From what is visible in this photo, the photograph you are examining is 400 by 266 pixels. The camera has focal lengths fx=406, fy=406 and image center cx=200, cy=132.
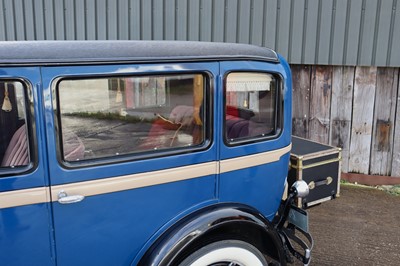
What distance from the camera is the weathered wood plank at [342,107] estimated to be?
5.31m

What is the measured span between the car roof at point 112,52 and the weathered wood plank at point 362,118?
121 inches

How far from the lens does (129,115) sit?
2.32m

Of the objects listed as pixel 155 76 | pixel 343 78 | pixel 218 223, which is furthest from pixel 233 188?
pixel 343 78

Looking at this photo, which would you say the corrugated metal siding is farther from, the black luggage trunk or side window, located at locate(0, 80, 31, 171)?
side window, located at locate(0, 80, 31, 171)

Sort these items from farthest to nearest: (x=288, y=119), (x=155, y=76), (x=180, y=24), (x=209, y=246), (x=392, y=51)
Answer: (x=180, y=24) < (x=392, y=51) < (x=288, y=119) < (x=209, y=246) < (x=155, y=76)

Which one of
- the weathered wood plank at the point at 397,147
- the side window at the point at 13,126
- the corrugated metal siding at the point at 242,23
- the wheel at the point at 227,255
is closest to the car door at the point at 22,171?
the side window at the point at 13,126

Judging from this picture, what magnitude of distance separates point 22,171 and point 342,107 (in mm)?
4408

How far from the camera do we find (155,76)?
229cm

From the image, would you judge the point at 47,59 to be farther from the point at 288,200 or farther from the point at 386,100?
the point at 386,100

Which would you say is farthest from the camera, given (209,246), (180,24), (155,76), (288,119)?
(180,24)

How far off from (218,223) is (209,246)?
0.16m

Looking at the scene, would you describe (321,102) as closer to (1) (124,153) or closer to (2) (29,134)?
(1) (124,153)

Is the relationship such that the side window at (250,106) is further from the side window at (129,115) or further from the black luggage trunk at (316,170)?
the black luggage trunk at (316,170)

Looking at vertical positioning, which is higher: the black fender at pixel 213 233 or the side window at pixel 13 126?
the side window at pixel 13 126
